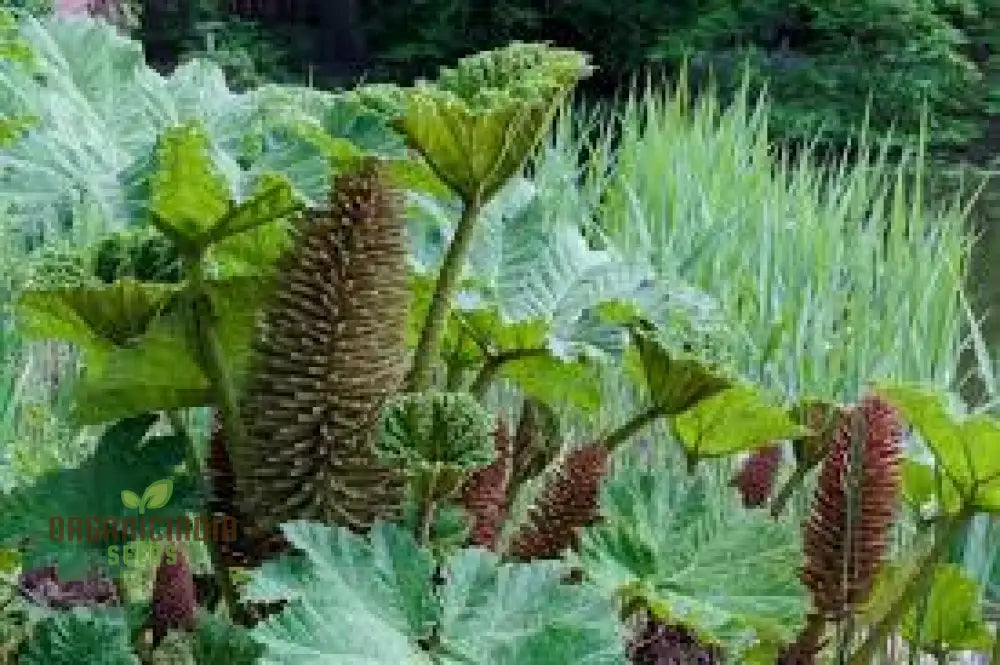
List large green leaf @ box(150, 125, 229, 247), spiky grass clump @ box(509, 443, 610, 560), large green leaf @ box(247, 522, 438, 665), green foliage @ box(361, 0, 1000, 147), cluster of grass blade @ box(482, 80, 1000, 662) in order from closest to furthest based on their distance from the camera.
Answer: large green leaf @ box(247, 522, 438, 665)
large green leaf @ box(150, 125, 229, 247)
spiky grass clump @ box(509, 443, 610, 560)
cluster of grass blade @ box(482, 80, 1000, 662)
green foliage @ box(361, 0, 1000, 147)

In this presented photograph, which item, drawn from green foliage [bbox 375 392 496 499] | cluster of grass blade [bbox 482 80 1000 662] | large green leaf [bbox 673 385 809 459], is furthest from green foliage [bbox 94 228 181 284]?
cluster of grass blade [bbox 482 80 1000 662]

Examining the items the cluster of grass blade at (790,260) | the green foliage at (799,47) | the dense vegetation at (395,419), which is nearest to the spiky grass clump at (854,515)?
the dense vegetation at (395,419)

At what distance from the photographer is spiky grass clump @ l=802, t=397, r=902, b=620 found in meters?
1.08

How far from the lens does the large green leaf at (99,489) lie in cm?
116

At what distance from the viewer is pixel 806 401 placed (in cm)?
131

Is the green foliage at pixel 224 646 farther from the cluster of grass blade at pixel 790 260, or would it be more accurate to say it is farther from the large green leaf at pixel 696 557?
the cluster of grass blade at pixel 790 260

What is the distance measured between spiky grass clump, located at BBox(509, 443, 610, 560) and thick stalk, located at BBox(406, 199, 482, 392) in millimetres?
106

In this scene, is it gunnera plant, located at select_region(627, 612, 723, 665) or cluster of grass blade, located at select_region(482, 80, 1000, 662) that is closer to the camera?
gunnera plant, located at select_region(627, 612, 723, 665)

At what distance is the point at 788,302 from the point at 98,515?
8.74 ft

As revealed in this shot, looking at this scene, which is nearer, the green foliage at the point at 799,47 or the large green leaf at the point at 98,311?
the large green leaf at the point at 98,311

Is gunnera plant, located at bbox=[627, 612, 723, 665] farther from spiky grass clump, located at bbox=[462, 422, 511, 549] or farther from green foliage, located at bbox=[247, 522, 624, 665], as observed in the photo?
green foliage, located at bbox=[247, 522, 624, 665]

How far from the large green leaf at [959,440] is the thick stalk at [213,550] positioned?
0.39 m

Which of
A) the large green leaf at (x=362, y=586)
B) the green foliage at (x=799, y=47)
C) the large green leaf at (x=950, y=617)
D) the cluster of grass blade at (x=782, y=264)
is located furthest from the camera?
the green foliage at (x=799, y=47)

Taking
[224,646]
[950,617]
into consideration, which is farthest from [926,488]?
[224,646]
